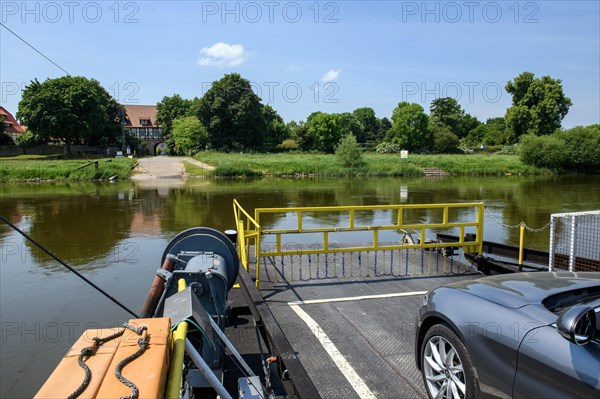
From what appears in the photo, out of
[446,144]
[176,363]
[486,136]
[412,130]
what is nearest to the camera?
[176,363]

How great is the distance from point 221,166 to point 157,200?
22.2 m

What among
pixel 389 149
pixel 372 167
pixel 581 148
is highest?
pixel 389 149

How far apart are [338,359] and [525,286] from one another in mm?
2119

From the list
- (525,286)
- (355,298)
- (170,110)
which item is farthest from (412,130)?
(525,286)

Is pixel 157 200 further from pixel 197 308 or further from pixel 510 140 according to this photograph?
pixel 510 140

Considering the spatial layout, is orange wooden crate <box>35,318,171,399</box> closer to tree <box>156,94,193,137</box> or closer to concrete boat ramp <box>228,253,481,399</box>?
concrete boat ramp <box>228,253,481,399</box>

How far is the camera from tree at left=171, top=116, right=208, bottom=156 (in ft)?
238

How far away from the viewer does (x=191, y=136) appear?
238ft

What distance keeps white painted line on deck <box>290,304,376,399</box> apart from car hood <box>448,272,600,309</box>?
1280 mm

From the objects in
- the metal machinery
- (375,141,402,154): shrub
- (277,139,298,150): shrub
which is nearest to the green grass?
the metal machinery

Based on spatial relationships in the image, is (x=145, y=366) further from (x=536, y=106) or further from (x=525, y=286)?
(x=536, y=106)

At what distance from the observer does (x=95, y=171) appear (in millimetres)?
44469

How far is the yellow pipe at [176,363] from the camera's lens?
2291 millimetres

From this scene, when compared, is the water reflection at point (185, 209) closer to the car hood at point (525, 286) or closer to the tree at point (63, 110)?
the car hood at point (525, 286)
